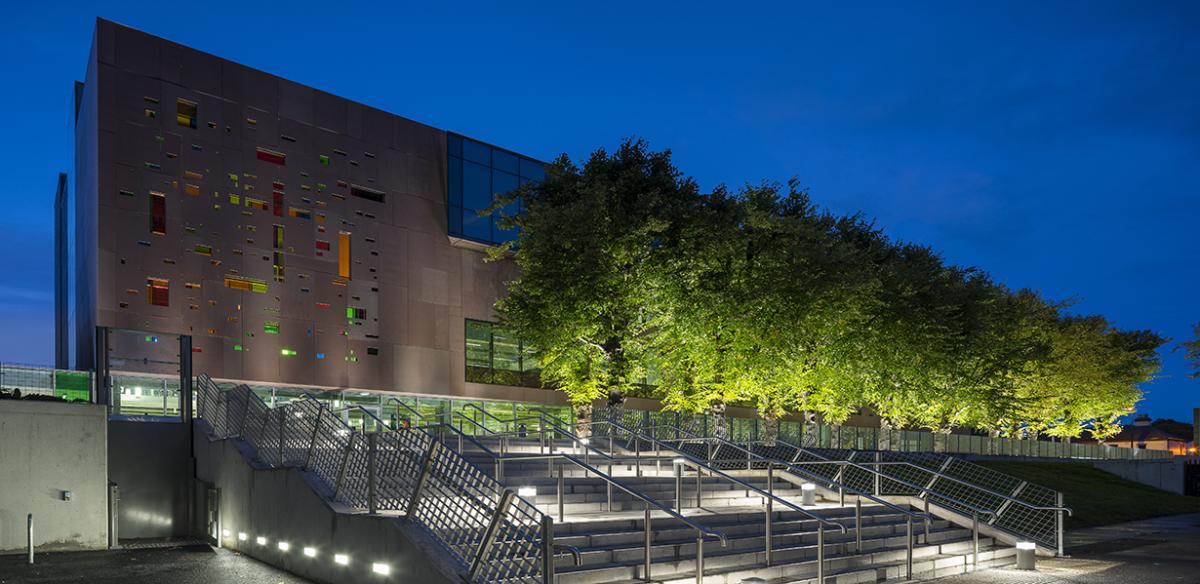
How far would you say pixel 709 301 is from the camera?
2806 cm

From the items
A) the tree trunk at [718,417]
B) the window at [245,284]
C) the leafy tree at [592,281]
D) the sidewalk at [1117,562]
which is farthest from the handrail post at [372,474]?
the window at [245,284]

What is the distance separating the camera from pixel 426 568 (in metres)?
11.4

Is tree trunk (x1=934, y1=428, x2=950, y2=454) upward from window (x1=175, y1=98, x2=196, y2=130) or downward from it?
downward

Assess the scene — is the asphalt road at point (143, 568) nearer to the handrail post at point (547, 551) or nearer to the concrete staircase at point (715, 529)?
the concrete staircase at point (715, 529)

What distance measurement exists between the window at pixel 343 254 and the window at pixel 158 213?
20.5 feet

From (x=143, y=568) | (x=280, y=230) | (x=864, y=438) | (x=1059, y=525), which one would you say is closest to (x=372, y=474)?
(x=143, y=568)

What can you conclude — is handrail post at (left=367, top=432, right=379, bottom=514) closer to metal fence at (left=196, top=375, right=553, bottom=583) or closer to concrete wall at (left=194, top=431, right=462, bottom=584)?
metal fence at (left=196, top=375, right=553, bottom=583)

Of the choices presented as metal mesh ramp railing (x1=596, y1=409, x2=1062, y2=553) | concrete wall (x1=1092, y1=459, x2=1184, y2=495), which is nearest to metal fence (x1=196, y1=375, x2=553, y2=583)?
metal mesh ramp railing (x1=596, y1=409, x2=1062, y2=553)

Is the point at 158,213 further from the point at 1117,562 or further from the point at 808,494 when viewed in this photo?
the point at 1117,562

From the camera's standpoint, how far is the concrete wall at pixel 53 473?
54.0 ft

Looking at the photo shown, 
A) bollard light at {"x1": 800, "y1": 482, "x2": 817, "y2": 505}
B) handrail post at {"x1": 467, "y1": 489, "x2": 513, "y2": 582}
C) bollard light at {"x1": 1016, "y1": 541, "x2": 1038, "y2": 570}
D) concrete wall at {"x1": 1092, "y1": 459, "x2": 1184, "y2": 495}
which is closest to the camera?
handrail post at {"x1": 467, "y1": 489, "x2": 513, "y2": 582}

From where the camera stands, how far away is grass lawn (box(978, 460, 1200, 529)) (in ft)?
95.2

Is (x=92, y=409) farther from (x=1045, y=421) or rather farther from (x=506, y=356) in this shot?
(x=1045, y=421)

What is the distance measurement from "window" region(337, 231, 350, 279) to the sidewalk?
80.2 ft
